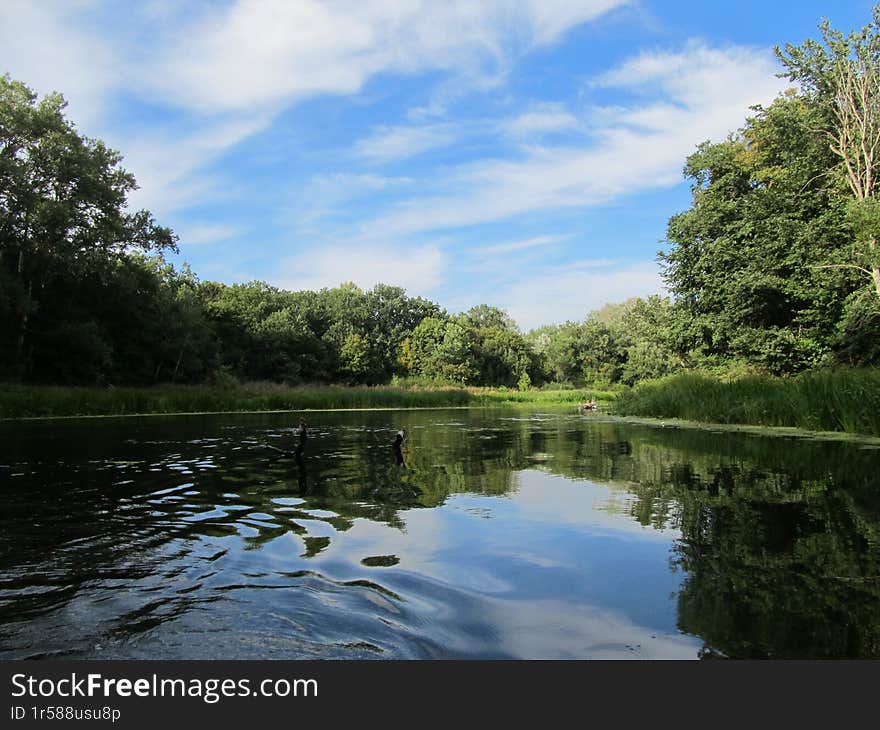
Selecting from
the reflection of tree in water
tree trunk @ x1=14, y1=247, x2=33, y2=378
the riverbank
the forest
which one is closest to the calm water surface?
the reflection of tree in water

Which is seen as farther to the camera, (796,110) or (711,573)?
(796,110)

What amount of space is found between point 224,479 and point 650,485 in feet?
19.0

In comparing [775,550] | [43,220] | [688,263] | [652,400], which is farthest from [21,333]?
[775,550]

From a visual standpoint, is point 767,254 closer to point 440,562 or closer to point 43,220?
point 440,562

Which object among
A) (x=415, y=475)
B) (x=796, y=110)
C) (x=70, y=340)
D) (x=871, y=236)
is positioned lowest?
(x=415, y=475)

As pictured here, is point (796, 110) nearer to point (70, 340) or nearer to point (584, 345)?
point (70, 340)

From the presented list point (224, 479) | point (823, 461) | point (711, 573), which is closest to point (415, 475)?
point (224, 479)

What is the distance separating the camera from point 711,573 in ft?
13.7

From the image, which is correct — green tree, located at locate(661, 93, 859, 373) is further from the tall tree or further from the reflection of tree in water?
the reflection of tree in water

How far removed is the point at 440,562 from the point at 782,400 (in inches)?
599

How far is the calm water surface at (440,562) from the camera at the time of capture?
312 centimetres

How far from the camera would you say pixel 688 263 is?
3002cm

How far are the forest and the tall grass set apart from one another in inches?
81.5

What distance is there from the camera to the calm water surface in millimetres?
3121
